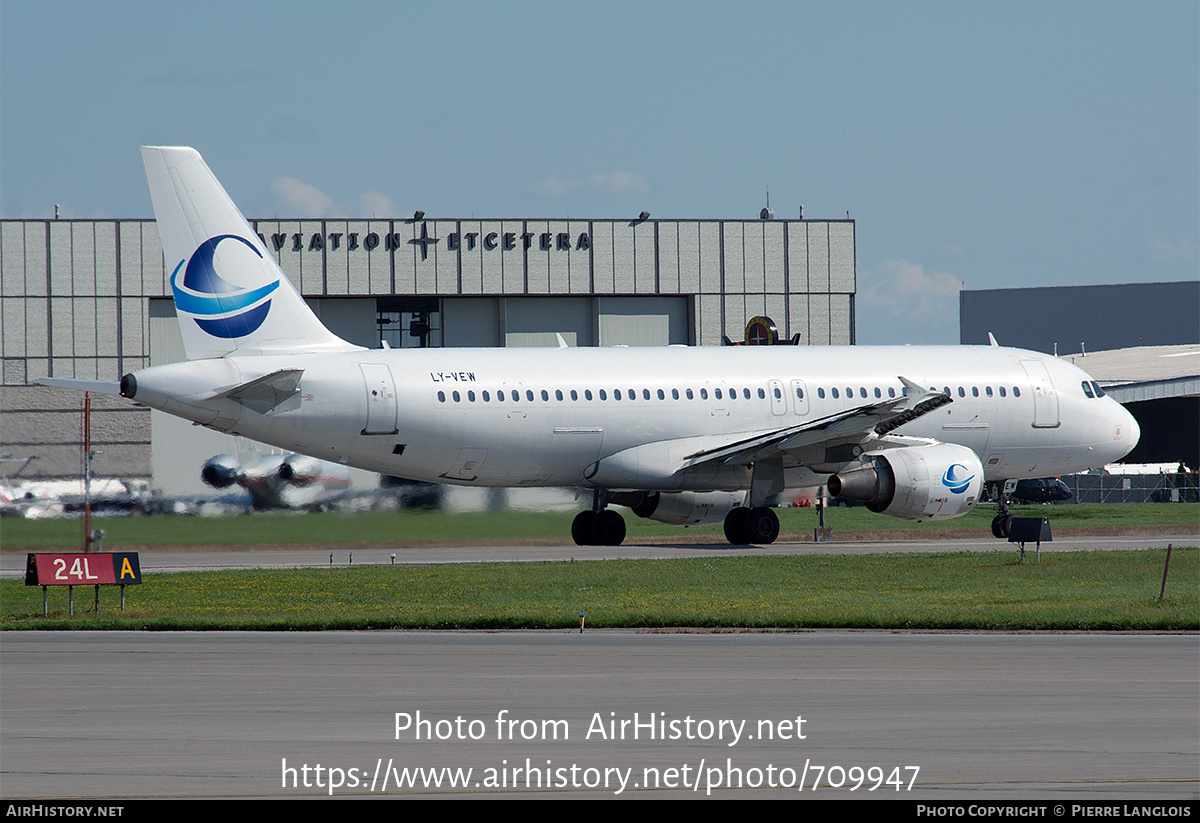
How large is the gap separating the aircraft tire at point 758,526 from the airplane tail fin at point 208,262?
12443 mm

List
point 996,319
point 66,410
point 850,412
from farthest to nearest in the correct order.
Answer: point 996,319 < point 66,410 < point 850,412

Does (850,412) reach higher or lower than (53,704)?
higher

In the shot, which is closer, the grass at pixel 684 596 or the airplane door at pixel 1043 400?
the grass at pixel 684 596

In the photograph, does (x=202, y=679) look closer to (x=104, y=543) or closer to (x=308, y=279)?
(x=104, y=543)

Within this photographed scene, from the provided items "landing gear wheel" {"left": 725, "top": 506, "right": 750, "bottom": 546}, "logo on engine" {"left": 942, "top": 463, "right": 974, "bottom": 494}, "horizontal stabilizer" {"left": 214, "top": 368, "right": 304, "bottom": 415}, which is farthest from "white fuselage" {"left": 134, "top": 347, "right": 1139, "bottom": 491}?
"logo on engine" {"left": 942, "top": 463, "right": 974, "bottom": 494}

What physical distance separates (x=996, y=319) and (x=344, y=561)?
11380cm

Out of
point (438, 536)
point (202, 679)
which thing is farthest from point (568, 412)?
point (202, 679)

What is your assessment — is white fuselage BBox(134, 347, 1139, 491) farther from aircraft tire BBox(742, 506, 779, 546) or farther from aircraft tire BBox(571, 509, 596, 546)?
aircraft tire BBox(571, 509, 596, 546)

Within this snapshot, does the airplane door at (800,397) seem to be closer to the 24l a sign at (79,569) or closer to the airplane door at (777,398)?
the airplane door at (777,398)

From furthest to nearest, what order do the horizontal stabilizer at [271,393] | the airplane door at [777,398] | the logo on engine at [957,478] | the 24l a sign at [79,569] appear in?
the airplane door at [777,398], the logo on engine at [957,478], the horizontal stabilizer at [271,393], the 24l a sign at [79,569]

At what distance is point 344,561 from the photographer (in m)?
36.7

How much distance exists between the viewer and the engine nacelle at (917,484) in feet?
118

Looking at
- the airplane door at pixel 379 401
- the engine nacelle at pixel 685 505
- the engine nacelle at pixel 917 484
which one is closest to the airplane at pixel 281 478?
the airplane door at pixel 379 401

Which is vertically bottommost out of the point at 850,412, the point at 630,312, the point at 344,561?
the point at 344,561
